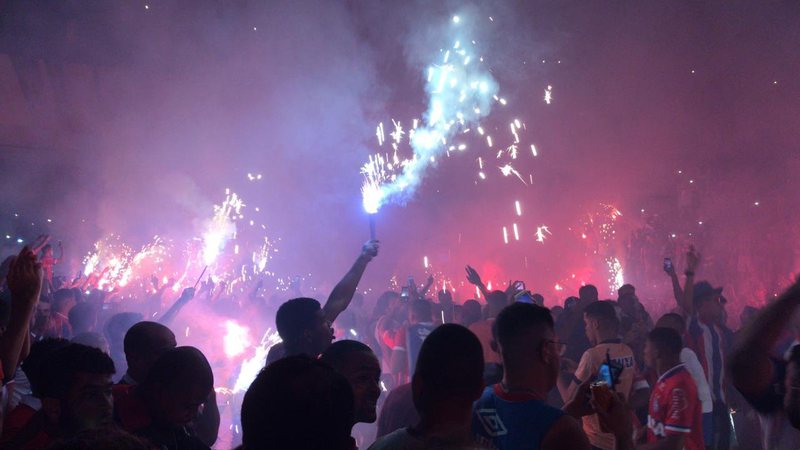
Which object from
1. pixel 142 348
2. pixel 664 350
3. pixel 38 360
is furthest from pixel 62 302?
pixel 664 350

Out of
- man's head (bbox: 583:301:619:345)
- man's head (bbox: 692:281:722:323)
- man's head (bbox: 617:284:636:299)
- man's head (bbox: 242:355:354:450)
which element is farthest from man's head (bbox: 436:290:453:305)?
man's head (bbox: 242:355:354:450)

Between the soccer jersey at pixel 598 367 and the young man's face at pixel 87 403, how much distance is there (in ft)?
10.5

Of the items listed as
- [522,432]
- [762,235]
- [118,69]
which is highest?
[118,69]

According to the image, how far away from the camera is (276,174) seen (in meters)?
25.1

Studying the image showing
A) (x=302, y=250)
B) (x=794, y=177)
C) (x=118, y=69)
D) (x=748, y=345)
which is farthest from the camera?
(x=302, y=250)

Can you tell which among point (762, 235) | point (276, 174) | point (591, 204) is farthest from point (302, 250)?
point (762, 235)

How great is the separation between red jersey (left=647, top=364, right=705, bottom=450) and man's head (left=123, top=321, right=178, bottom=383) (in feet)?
11.3

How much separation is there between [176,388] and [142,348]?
0.98m

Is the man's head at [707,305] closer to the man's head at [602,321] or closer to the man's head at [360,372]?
the man's head at [602,321]

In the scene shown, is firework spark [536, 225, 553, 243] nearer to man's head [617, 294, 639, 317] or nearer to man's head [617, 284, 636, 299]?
man's head [617, 284, 636, 299]

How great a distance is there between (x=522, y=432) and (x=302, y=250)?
30.7m

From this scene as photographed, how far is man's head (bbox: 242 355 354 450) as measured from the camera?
1.50 m

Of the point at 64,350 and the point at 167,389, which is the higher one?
the point at 64,350

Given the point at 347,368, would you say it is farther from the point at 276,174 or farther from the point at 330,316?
the point at 276,174
